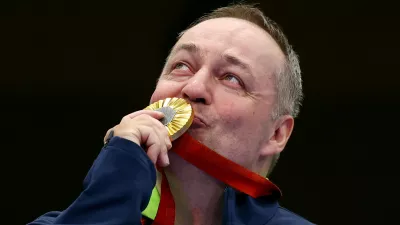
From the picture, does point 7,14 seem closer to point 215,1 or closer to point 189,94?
point 215,1

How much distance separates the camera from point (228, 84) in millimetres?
1529

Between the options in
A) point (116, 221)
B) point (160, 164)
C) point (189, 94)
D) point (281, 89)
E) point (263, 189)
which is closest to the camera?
point (116, 221)

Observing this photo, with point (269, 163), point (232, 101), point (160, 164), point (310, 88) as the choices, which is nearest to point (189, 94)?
point (232, 101)

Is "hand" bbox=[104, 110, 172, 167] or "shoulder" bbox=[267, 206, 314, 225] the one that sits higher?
"hand" bbox=[104, 110, 172, 167]

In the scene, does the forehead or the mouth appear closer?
the mouth

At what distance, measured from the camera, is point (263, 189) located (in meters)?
1.56

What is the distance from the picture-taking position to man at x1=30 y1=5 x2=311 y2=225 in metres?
1.33

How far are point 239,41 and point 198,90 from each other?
22 cm

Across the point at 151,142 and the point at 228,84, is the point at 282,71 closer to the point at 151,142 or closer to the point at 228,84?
the point at 228,84

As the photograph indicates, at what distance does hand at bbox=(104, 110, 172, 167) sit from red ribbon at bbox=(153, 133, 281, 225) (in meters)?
0.11

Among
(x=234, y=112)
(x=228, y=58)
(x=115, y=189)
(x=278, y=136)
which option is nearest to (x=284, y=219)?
(x=278, y=136)

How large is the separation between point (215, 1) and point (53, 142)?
101cm

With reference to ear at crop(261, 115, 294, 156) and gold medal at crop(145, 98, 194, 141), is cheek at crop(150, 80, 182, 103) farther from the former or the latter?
ear at crop(261, 115, 294, 156)

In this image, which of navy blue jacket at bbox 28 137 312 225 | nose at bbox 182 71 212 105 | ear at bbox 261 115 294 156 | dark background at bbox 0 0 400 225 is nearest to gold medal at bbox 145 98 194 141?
nose at bbox 182 71 212 105
